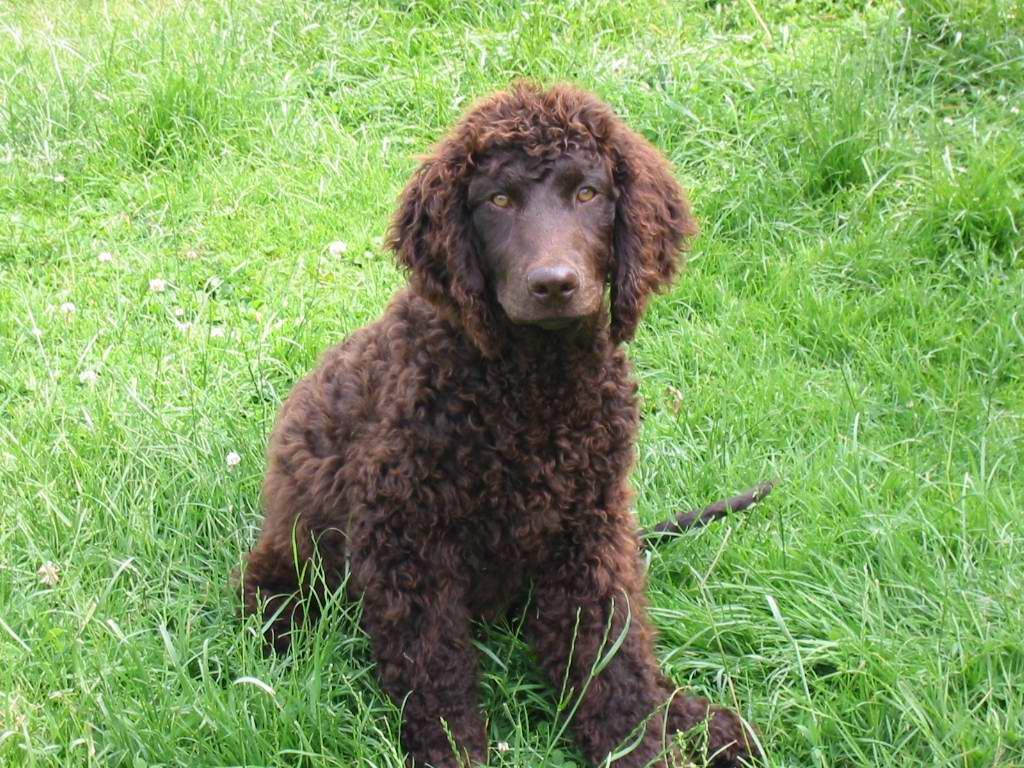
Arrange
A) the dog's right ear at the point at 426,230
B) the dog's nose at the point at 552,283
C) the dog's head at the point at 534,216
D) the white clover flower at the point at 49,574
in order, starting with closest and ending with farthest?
1. the dog's nose at the point at 552,283
2. the dog's head at the point at 534,216
3. the dog's right ear at the point at 426,230
4. the white clover flower at the point at 49,574

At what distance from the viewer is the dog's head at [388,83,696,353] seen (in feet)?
9.43

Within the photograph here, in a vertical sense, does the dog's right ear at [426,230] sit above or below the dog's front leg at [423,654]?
above

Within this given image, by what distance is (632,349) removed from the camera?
4.54 m

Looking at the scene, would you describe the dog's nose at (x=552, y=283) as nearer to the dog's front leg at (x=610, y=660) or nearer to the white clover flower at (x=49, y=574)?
the dog's front leg at (x=610, y=660)

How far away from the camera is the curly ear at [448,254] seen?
9.71 feet

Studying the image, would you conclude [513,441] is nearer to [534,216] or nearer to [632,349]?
[534,216]

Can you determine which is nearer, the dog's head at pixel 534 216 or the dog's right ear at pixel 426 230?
the dog's head at pixel 534 216

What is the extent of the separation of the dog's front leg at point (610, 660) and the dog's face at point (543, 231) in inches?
24.0

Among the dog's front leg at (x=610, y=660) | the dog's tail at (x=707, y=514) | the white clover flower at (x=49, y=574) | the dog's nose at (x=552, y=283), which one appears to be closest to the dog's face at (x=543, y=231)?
the dog's nose at (x=552, y=283)

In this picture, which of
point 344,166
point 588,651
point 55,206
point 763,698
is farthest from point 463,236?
point 55,206

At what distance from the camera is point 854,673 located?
2.99m

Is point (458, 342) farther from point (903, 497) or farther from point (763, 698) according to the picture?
point (903, 497)

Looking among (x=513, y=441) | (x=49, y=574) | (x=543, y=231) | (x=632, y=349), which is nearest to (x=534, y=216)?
(x=543, y=231)

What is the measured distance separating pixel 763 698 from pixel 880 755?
34 cm
